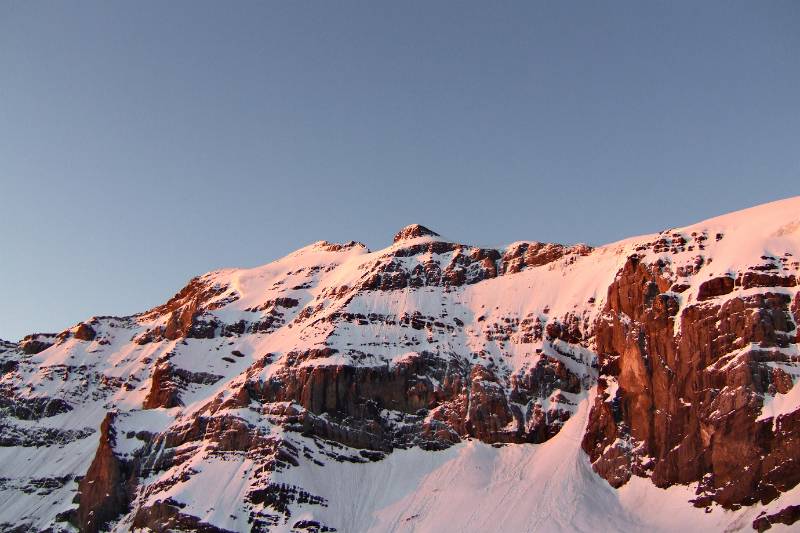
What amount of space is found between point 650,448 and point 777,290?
1469 inches

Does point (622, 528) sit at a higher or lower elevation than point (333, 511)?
lower

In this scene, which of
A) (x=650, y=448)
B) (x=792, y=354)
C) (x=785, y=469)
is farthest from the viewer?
(x=650, y=448)

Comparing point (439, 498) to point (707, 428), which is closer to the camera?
point (707, 428)

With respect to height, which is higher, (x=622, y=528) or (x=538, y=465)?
(x=538, y=465)

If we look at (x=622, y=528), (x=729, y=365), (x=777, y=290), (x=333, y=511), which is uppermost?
(x=777, y=290)

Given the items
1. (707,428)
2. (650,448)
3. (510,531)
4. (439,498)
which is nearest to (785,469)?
(707,428)

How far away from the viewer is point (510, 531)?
17875 centimetres

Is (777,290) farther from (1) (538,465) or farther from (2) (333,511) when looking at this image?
(2) (333,511)

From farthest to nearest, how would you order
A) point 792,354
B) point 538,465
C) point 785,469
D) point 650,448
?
point 538,465, point 650,448, point 792,354, point 785,469

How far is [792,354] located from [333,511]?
90.9 m

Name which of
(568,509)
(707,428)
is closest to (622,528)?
(568,509)

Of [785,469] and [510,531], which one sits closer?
[785,469]

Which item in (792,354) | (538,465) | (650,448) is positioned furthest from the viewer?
(538,465)

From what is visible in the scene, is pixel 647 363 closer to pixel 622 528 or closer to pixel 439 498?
pixel 622 528
